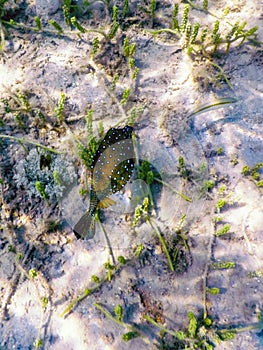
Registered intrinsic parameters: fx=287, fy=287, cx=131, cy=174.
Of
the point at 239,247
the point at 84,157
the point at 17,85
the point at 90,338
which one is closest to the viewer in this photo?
the point at 90,338

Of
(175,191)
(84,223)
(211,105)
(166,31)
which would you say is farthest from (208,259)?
(166,31)

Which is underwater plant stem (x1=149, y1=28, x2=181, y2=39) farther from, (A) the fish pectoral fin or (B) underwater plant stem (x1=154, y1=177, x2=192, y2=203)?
(A) the fish pectoral fin

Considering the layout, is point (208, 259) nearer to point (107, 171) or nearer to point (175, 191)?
point (175, 191)

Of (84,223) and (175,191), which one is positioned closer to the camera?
(84,223)

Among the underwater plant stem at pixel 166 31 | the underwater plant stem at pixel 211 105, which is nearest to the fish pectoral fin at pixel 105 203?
the underwater plant stem at pixel 211 105

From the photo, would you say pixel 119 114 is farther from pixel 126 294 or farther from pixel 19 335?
pixel 19 335

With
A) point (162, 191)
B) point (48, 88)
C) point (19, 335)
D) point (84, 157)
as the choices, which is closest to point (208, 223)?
point (162, 191)

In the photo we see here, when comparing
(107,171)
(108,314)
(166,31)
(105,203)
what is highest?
(166,31)

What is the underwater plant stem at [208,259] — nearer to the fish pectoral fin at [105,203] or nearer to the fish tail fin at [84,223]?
the fish pectoral fin at [105,203]
